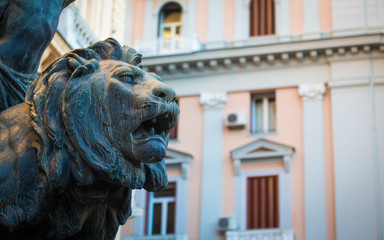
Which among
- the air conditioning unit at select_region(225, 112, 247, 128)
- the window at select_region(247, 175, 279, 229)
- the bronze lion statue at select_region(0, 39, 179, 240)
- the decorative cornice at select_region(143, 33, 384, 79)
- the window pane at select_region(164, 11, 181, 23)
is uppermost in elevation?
the window pane at select_region(164, 11, 181, 23)

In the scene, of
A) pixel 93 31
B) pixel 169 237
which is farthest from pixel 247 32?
pixel 93 31

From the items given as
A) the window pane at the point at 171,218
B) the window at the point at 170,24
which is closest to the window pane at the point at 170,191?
the window pane at the point at 171,218

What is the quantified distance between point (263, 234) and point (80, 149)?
711 inches

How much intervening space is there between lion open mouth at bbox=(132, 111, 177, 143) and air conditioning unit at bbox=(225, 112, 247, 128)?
19.0 m

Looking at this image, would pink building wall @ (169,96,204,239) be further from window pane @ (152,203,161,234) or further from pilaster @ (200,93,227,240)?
window pane @ (152,203,161,234)

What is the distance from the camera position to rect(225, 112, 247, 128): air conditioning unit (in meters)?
21.2

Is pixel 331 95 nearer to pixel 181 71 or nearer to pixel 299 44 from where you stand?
pixel 299 44

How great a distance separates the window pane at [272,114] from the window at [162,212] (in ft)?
10.6

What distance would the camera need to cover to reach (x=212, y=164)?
21.5 meters

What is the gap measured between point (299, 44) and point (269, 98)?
1.86 meters

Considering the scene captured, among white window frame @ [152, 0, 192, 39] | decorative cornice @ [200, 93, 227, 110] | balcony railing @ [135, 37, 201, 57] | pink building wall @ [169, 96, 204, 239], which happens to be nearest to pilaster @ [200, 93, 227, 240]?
decorative cornice @ [200, 93, 227, 110]

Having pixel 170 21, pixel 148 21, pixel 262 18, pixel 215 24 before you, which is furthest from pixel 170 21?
pixel 262 18

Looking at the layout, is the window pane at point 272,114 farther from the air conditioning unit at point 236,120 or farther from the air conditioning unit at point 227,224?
the air conditioning unit at point 227,224

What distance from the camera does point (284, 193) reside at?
66.8ft
